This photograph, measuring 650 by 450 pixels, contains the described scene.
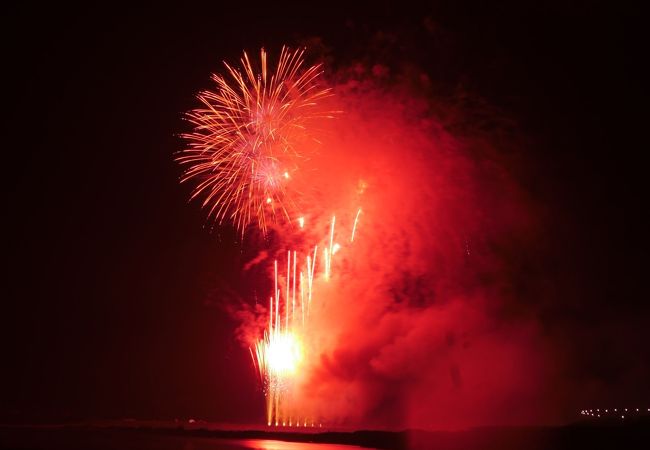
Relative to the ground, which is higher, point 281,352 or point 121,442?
point 281,352

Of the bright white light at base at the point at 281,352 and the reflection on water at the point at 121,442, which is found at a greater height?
the bright white light at base at the point at 281,352

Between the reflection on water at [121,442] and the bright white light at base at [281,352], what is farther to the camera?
the bright white light at base at [281,352]

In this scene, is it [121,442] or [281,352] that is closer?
[121,442]

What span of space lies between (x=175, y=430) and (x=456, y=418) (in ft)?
52.5

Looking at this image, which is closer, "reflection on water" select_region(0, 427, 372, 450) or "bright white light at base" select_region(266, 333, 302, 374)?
"reflection on water" select_region(0, 427, 372, 450)

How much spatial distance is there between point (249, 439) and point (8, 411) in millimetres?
31485

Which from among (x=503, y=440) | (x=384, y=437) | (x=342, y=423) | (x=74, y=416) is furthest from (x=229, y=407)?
(x=503, y=440)

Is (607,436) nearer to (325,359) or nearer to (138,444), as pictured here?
(325,359)

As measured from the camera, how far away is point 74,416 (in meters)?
51.4

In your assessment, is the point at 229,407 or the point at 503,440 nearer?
the point at 503,440

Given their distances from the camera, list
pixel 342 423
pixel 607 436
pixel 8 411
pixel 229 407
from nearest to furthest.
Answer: pixel 607 436 → pixel 342 423 → pixel 229 407 → pixel 8 411

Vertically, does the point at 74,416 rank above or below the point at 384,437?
above

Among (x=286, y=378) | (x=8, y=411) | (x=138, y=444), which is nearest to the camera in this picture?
(x=138, y=444)

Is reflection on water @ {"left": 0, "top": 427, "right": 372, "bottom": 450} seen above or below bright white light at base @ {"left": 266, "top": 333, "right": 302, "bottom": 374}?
below
